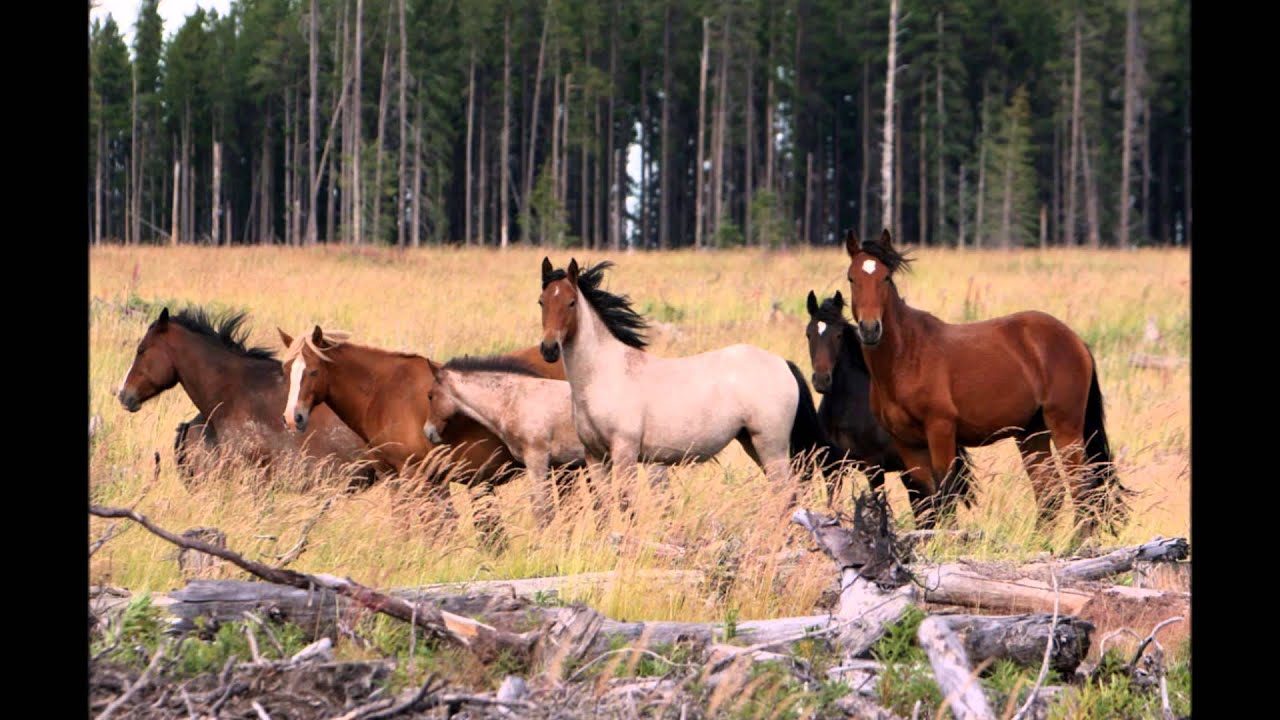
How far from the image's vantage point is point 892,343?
8.82 meters

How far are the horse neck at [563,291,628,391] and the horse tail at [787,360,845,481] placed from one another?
54.8 inches

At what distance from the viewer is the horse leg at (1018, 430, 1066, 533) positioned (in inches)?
352

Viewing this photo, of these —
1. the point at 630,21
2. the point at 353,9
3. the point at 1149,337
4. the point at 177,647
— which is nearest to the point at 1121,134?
the point at 630,21

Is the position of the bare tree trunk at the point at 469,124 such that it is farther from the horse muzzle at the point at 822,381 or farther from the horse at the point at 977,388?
the horse at the point at 977,388

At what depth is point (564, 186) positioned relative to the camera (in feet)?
186

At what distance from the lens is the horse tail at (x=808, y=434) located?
9.34m

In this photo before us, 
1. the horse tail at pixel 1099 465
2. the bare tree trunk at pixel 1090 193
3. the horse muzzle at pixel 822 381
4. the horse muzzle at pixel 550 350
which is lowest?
the horse tail at pixel 1099 465

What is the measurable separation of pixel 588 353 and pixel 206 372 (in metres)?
3.08

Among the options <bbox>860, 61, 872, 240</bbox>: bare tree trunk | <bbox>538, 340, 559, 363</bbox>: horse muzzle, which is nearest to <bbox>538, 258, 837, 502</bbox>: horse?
<bbox>538, 340, 559, 363</bbox>: horse muzzle

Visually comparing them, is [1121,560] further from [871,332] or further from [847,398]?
[847,398]

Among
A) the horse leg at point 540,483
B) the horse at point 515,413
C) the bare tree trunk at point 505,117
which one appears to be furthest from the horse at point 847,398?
the bare tree trunk at point 505,117

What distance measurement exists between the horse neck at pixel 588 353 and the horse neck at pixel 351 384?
1475 millimetres
